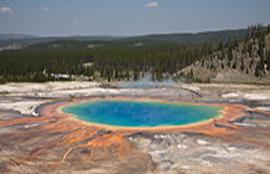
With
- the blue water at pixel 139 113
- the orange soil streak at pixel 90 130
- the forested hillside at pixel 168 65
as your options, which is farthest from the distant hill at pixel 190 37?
the orange soil streak at pixel 90 130

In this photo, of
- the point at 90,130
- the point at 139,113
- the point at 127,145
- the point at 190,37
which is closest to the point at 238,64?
the point at 139,113

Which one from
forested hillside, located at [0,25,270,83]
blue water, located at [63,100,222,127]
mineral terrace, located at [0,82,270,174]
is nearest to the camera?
mineral terrace, located at [0,82,270,174]

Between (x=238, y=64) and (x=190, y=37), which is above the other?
(x=190, y=37)

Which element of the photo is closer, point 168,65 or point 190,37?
point 168,65

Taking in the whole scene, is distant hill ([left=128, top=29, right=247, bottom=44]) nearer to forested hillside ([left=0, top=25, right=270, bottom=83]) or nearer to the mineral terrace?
forested hillside ([left=0, top=25, right=270, bottom=83])

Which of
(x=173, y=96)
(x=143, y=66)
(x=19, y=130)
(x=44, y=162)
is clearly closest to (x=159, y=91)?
(x=173, y=96)

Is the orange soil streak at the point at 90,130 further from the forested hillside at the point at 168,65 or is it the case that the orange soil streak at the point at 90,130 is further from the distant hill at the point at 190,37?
the distant hill at the point at 190,37

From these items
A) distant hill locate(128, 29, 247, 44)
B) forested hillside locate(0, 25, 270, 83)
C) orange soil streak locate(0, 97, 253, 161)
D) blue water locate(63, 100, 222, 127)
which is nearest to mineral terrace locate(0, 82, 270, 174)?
orange soil streak locate(0, 97, 253, 161)

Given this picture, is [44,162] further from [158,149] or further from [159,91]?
[159,91]

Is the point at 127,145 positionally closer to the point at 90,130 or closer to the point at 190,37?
the point at 90,130
